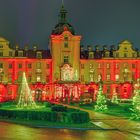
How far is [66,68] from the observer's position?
101375 mm

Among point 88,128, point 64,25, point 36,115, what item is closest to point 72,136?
point 88,128

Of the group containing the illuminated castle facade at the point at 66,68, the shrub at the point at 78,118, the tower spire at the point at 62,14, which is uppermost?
the tower spire at the point at 62,14

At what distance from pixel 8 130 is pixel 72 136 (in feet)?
19.9

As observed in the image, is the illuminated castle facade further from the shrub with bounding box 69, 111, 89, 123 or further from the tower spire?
the shrub with bounding box 69, 111, 89, 123

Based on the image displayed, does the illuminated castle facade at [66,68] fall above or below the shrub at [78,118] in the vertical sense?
above

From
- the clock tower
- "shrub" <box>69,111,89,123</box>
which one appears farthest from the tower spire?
"shrub" <box>69,111,89,123</box>

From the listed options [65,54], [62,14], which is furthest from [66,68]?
[62,14]

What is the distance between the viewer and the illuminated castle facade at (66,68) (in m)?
101

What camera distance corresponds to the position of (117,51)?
10644 centimetres

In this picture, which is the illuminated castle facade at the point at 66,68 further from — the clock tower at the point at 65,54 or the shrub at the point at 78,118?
the shrub at the point at 78,118

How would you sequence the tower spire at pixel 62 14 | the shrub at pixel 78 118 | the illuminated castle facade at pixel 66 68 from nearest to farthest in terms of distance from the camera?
1. the shrub at pixel 78 118
2. the illuminated castle facade at pixel 66 68
3. the tower spire at pixel 62 14

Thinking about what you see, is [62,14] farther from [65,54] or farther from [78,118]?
[78,118]

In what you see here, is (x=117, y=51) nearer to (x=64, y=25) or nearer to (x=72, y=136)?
(x=64, y=25)

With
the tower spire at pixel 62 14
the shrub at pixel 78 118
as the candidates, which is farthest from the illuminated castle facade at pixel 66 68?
the shrub at pixel 78 118
